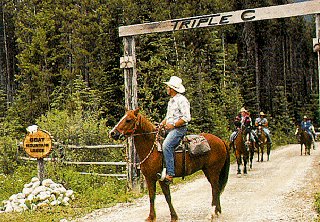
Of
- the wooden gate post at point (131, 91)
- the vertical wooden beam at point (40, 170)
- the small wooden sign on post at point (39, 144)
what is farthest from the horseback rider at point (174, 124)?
the vertical wooden beam at point (40, 170)

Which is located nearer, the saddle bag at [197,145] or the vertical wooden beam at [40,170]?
the saddle bag at [197,145]

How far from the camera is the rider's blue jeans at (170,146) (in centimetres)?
816

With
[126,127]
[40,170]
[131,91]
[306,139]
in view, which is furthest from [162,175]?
[306,139]

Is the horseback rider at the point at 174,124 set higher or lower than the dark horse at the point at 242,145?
higher

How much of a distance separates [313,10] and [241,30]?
34.1m

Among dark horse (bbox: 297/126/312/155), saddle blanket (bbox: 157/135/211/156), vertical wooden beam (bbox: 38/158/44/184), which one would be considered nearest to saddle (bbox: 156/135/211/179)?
saddle blanket (bbox: 157/135/211/156)

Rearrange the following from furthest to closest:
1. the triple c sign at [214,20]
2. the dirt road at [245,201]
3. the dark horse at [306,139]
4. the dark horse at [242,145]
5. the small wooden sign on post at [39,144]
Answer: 1. the dark horse at [306,139]
2. the dark horse at [242,145]
3. the small wooden sign on post at [39,144]
4. the triple c sign at [214,20]
5. the dirt road at [245,201]

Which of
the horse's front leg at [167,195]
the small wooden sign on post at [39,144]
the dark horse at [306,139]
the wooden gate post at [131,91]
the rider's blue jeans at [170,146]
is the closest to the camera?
the rider's blue jeans at [170,146]

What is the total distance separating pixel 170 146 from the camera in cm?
819

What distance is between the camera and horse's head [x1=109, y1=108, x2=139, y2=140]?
8.06m

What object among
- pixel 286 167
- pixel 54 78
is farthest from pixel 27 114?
pixel 286 167

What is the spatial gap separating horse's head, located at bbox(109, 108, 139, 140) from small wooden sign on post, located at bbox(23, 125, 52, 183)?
3865 millimetres

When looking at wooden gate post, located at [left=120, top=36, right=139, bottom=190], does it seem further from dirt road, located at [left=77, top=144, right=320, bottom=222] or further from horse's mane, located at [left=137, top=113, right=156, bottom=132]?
horse's mane, located at [left=137, top=113, right=156, bottom=132]

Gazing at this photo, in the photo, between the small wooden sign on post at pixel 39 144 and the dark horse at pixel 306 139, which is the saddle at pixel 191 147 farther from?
the dark horse at pixel 306 139
